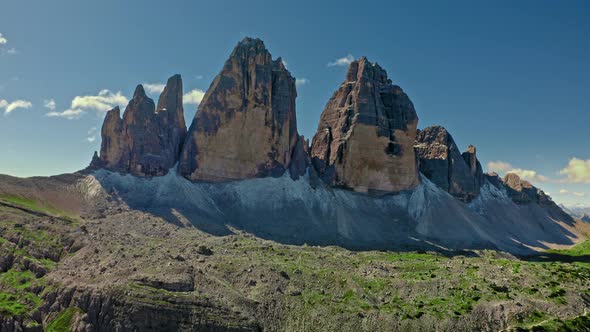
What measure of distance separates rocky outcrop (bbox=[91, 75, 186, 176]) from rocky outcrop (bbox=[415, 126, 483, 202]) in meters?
74.1

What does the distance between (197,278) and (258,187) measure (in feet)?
162

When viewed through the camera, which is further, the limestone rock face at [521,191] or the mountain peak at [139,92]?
the limestone rock face at [521,191]

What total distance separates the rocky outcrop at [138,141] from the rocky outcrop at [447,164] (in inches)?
2917

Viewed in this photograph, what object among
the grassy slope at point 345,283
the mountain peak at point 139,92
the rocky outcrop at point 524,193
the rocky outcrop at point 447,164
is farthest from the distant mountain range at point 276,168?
the rocky outcrop at point 524,193

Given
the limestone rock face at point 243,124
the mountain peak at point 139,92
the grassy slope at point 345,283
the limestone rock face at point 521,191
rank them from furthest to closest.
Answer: the limestone rock face at point 521,191 → the limestone rock face at point 243,124 → the mountain peak at point 139,92 → the grassy slope at point 345,283

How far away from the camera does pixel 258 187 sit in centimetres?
9762

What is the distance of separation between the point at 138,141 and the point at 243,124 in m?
23.1

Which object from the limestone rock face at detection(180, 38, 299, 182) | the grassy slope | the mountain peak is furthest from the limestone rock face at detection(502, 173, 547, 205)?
the mountain peak

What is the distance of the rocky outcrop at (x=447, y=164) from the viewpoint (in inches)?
5281

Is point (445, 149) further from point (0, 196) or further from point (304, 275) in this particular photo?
point (0, 196)

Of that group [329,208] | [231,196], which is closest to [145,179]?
[231,196]

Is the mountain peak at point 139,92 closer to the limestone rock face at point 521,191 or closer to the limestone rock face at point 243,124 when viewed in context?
the limestone rock face at point 243,124

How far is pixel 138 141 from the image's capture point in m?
94.2

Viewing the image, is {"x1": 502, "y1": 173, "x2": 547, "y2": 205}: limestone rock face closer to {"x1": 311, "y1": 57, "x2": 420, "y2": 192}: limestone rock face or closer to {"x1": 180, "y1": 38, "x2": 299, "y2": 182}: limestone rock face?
{"x1": 311, "y1": 57, "x2": 420, "y2": 192}: limestone rock face
